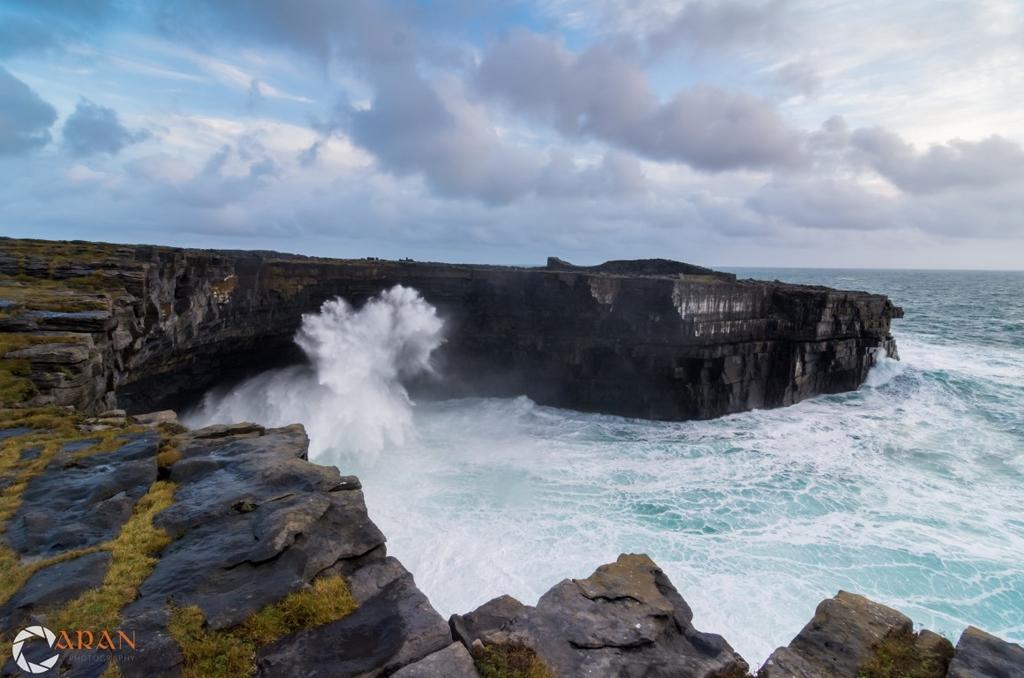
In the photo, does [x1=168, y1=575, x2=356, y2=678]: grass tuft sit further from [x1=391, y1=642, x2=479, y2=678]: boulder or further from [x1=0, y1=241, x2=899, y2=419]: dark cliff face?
[x1=0, y1=241, x2=899, y2=419]: dark cliff face

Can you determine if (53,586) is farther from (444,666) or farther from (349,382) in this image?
(349,382)

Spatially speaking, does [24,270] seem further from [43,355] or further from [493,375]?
[493,375]

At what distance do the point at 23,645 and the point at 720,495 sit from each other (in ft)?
54.9

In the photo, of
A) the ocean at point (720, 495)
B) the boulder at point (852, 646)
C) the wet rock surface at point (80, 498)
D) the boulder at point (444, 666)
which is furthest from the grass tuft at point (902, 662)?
the wet rock surface at point (80, 498)

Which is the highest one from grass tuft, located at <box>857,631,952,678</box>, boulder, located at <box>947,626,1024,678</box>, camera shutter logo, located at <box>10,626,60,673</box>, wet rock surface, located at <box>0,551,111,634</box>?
wet rock surface, located at <box>0,551,111,634</box>

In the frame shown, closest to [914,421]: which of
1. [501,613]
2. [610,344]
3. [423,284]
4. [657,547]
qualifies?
[610,344]

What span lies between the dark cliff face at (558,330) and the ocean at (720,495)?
4.26ft

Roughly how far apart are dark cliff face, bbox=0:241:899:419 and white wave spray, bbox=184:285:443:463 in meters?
0.90

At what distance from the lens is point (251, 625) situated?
17.3 feet

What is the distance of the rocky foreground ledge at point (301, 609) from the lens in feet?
16.5

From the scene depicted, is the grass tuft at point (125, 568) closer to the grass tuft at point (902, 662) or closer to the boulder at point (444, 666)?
the boulder at point (444, 666)

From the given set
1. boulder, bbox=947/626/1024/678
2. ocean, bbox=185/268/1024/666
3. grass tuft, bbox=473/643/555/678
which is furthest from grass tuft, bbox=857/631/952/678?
ocean, bbox=185/268/1024/666

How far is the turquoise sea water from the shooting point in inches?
469

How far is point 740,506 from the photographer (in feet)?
53.4
